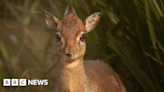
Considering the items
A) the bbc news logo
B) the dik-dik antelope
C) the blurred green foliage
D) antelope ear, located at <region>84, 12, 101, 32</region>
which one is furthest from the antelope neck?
the bbc news logo

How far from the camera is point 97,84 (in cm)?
260

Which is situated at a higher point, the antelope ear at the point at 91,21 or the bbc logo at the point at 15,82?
the antelope ear at the point at 91,21

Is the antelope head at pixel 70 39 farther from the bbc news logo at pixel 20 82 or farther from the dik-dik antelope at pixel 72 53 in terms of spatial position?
the bbc news logo at pixel 20 82

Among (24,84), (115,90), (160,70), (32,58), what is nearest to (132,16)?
(160,70)

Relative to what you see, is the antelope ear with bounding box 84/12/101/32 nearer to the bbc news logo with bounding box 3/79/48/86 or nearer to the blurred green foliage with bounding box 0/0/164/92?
the blurred green foliage with bounding box 0/0/164/92

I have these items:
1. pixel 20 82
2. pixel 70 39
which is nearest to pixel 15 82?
pixel 20 82

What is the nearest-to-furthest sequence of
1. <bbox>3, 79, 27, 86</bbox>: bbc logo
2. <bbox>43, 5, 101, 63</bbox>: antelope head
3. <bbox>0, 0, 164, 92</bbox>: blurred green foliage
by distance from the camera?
<bbox>43, 5, 101, 63</bbox>: antelope head → <bbox>0, 0, 164, 92</bbox>: blurred green foliage → <bbox>3, 79, 27, 86</bbox>: bbc logo

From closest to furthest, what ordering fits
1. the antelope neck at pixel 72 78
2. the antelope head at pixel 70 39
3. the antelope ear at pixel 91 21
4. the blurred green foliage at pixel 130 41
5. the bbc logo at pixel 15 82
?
the antelope head at pixel 70 39 < the antelope neck at pixel 72 78 < the antelope ear at pixel 91 21 < the blurred green foliage at pixel 130 41 < the bbc logo at pixel 15 82

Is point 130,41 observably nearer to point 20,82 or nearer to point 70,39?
point 70,39

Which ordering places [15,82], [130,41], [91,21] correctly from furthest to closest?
[15,82] → [130,41] → [91,21]

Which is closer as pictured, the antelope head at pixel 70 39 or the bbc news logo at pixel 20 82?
the antelope head at pixel 70 39

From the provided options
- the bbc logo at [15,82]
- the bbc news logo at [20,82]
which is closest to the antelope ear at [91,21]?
the bbc news logo at [20,82]

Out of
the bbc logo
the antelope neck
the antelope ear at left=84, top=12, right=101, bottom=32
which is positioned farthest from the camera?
the bbc logo

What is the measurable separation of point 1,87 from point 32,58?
81cm
